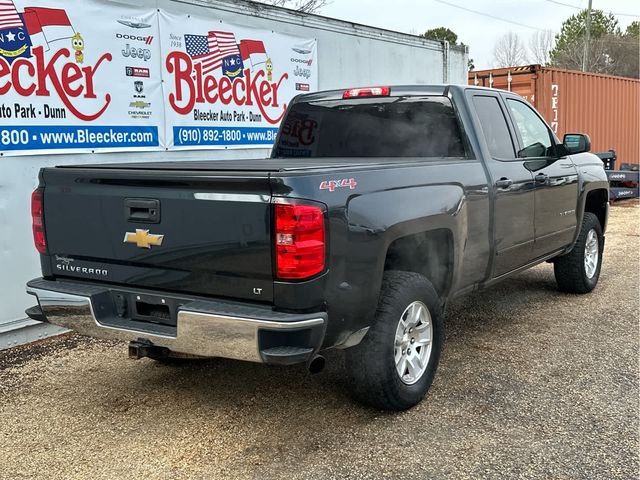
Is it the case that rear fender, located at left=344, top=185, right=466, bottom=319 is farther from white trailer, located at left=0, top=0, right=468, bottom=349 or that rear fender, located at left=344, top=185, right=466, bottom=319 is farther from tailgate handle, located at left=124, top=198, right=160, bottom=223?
white trailer, located at left=0, top=0, right=468, bottom=349

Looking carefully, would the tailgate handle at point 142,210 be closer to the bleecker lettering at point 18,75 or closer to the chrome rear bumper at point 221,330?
the chrome rear bumper at point 221,330

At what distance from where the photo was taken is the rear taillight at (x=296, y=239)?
9.91 ft

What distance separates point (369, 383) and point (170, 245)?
→ 1.28 m

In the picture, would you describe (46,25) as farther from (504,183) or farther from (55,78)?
(504,183)

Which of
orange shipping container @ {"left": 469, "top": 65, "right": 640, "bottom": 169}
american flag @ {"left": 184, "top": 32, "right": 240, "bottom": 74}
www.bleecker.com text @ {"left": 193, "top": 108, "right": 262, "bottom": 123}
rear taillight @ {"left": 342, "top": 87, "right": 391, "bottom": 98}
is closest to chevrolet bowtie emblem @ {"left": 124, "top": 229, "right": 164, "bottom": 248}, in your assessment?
rear taillight @ {"left": 342, "top": 87, "right": 391, "bottom": 98}

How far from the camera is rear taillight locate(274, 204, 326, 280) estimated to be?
3021 millimetres

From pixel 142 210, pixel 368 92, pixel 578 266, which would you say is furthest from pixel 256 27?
pixel 142 210

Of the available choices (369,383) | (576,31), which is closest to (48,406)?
(369,383)

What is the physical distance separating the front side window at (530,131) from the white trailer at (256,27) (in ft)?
10.4

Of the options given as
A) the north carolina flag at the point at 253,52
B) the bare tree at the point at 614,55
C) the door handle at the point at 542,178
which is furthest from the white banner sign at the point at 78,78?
the bare tree at the point at 614,55

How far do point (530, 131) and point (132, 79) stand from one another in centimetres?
358

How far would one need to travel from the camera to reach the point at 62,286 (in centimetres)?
370

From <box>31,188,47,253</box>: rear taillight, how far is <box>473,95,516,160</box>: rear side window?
9.67ft

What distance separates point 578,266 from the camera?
6.28 meters
